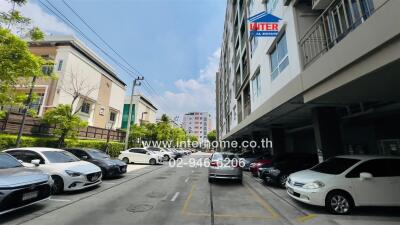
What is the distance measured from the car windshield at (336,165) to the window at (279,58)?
472cm

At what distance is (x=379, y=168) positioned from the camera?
6.36 metres

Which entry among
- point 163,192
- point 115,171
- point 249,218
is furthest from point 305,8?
point 115,171

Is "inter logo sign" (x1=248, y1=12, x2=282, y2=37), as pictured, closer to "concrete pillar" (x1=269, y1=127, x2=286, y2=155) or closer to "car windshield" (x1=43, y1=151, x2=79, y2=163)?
"concrete pillar" (x1=269, y1=127, x2=286, y2=155)

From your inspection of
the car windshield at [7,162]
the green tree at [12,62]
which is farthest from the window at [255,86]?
the car windshield at [7,162]

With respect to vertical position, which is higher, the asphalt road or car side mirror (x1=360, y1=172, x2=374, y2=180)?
car side mirror (x1=360, y1=172, x2=374, y2=180)

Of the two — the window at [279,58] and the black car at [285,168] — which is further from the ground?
the window at [279,58]

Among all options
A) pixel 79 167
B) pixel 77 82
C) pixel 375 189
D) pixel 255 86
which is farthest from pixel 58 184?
pixel 77 82

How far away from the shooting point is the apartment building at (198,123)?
15862cm

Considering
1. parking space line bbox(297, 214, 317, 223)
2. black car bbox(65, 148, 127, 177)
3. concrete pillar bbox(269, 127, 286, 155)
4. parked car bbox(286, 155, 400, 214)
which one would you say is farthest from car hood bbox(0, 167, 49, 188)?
concrete pillar bbox(269, 127, 286, 155)

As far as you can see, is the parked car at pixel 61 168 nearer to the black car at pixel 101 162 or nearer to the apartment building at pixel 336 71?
the black car at pixel 101 162

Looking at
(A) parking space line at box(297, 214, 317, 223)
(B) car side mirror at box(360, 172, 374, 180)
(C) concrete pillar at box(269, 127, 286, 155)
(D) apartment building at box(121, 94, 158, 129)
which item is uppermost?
(D) apartment building at box(121, 94, 158, 129)

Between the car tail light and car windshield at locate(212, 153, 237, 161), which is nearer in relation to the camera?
the car tail light

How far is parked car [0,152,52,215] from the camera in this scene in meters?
4.80

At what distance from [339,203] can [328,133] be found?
3.61 meters
